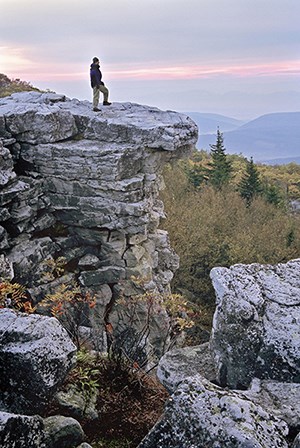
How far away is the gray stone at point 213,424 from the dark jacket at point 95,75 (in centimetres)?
1494

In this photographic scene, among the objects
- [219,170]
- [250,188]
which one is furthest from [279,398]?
[219,170]

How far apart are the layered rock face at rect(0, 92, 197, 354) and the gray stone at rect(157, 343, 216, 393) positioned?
318 inches

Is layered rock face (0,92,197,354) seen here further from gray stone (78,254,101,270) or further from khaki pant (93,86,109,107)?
khaki pant (93,86,109,107)

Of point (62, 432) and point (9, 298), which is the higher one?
point (9, 298)

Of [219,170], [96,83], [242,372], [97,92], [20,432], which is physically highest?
[96,83]

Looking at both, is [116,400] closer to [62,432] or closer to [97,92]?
[62,432]

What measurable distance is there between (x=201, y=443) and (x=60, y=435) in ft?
5.71

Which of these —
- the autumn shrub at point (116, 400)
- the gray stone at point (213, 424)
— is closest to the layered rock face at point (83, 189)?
the autumn shrub at point (116, 400)

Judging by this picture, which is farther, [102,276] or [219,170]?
[219,170]

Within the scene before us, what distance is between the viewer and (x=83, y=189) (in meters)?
17.2

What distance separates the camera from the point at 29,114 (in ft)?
54.9

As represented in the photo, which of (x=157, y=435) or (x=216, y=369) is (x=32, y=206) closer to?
(x=216, y=369)

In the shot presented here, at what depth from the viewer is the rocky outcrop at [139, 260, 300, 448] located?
194 inches

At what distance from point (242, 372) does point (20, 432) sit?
12.9 ft
